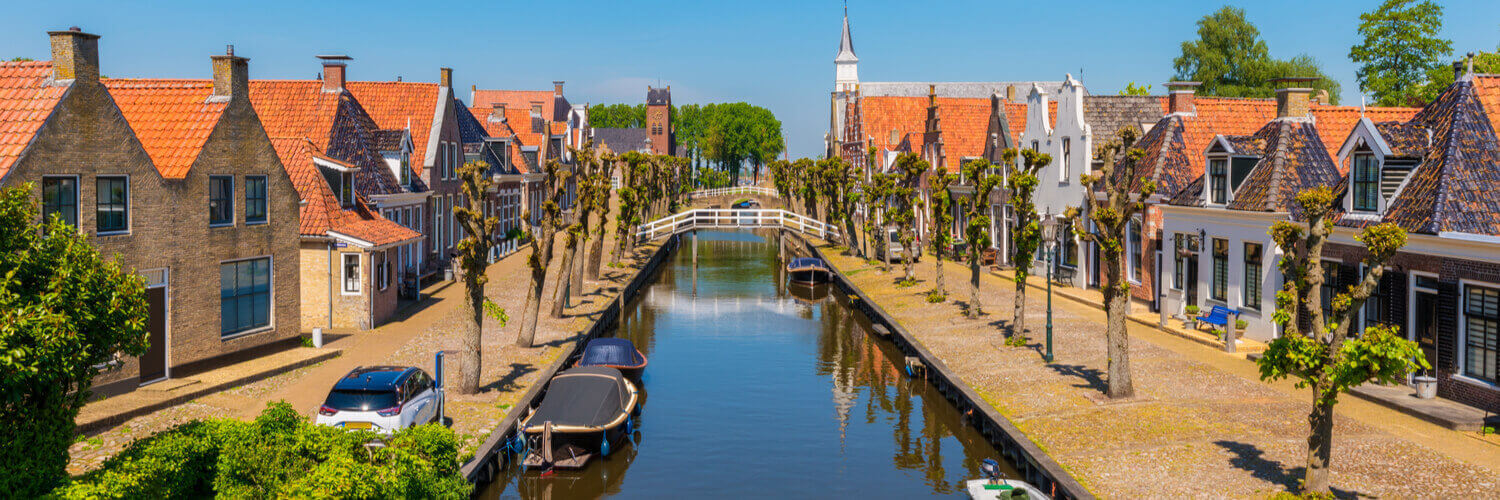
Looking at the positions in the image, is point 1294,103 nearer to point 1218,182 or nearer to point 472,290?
point 1218,182

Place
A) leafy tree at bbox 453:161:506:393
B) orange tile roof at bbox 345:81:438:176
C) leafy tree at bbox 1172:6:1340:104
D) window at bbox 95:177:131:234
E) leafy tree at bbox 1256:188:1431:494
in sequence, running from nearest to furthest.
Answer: leafy tree at bbox 1256:188:1431:494, window at bbox 95:177:131:234, leafy tree at bbox 453:161:506:393, orange tile roof at bbox 345:81:438:176, leafy tree at bbox 1172:6:1340:104

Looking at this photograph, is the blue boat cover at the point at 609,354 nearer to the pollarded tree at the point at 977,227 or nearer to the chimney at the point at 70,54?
the pollarded tree at the point at 977,227

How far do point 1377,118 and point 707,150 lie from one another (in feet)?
417

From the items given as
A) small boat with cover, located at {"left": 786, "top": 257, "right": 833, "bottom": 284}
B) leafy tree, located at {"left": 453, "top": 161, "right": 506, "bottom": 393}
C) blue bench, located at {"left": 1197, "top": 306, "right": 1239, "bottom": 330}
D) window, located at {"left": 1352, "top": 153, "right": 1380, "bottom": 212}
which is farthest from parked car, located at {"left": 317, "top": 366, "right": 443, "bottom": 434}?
small boat with cover, located at {"left": 786, "top": 257, "right": 833, "bottom": 284}

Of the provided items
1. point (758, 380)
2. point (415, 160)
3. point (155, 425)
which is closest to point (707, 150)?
point (415, 160)

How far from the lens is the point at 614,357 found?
28094mm

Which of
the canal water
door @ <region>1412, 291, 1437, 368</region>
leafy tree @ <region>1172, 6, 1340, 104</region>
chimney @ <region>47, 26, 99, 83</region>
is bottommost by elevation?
the canal water

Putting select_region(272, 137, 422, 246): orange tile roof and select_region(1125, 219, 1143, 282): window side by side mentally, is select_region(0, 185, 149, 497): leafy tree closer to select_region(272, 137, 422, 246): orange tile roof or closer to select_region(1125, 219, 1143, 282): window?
select_region(272, 137, 422, 246): orange tile roof

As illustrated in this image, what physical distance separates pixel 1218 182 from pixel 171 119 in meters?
27.2

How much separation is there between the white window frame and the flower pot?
26.3m

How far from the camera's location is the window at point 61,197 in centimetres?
2061

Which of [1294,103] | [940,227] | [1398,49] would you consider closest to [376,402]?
[940,227]

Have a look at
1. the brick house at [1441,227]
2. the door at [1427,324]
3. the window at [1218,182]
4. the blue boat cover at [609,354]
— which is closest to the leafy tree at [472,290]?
the blue boat cover at [609,354]

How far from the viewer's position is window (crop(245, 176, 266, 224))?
2647cm
